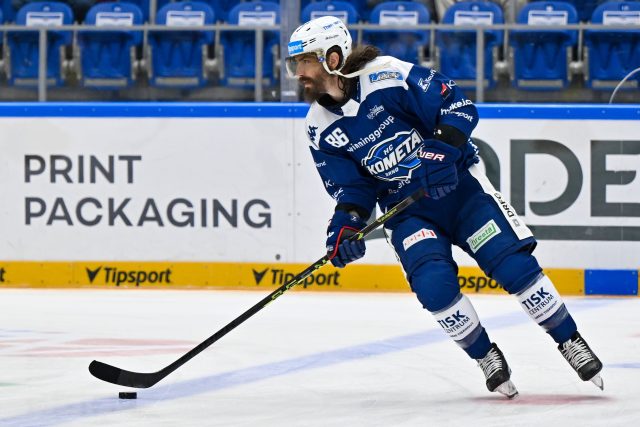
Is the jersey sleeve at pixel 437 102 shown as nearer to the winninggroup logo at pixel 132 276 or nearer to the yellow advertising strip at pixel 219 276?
the yellow advertising strip at pixel 219 276

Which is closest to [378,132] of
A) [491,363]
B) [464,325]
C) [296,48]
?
[296,48]

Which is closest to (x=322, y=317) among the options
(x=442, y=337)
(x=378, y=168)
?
(x=442, y=337)

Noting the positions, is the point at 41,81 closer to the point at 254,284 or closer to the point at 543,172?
the point at 254,284

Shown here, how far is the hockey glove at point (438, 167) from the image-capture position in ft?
14.4

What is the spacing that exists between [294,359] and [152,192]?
279 cm

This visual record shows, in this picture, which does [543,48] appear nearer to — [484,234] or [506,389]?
[484,234]

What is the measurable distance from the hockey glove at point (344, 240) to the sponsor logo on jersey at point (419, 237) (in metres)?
0.16

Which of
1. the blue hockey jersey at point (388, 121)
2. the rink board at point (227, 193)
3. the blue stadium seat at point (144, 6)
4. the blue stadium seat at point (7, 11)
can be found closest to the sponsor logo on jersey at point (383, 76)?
the blue hockey jersey at point (388, 121)

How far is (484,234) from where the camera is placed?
4.50 meters

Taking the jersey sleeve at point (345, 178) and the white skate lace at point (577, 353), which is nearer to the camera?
the white skate lace at point (577, 353)

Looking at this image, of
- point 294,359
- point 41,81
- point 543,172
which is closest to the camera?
point 294,359

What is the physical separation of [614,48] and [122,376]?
4721mm

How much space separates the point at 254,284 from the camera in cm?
791

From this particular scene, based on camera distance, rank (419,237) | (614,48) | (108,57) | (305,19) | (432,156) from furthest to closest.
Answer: (305,19) → (108,57) → (614,48) → (419,237) → (432,156)
